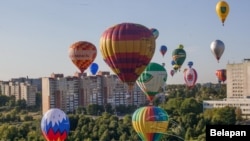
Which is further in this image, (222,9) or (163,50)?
(163,50)

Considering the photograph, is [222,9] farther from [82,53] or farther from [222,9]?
[82,53]

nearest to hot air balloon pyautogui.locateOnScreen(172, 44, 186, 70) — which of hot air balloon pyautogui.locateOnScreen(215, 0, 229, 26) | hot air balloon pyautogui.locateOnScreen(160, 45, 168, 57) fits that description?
hot air balloon pyautogui.locateOnScreen(160, 45, 168, 57)

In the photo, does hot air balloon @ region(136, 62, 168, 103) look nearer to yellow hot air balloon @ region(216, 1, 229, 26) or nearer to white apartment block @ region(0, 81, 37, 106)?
yellow hot air balloon @ region(216, 1, 229, 26)

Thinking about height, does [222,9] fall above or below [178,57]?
Result: above

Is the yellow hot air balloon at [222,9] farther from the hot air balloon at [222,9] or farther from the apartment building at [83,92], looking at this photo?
the apartment building at [83,92]

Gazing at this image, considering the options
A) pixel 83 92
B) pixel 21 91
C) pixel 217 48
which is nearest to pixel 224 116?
pixel 217 48

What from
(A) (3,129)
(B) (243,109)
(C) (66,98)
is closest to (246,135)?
(A) (3,129)
